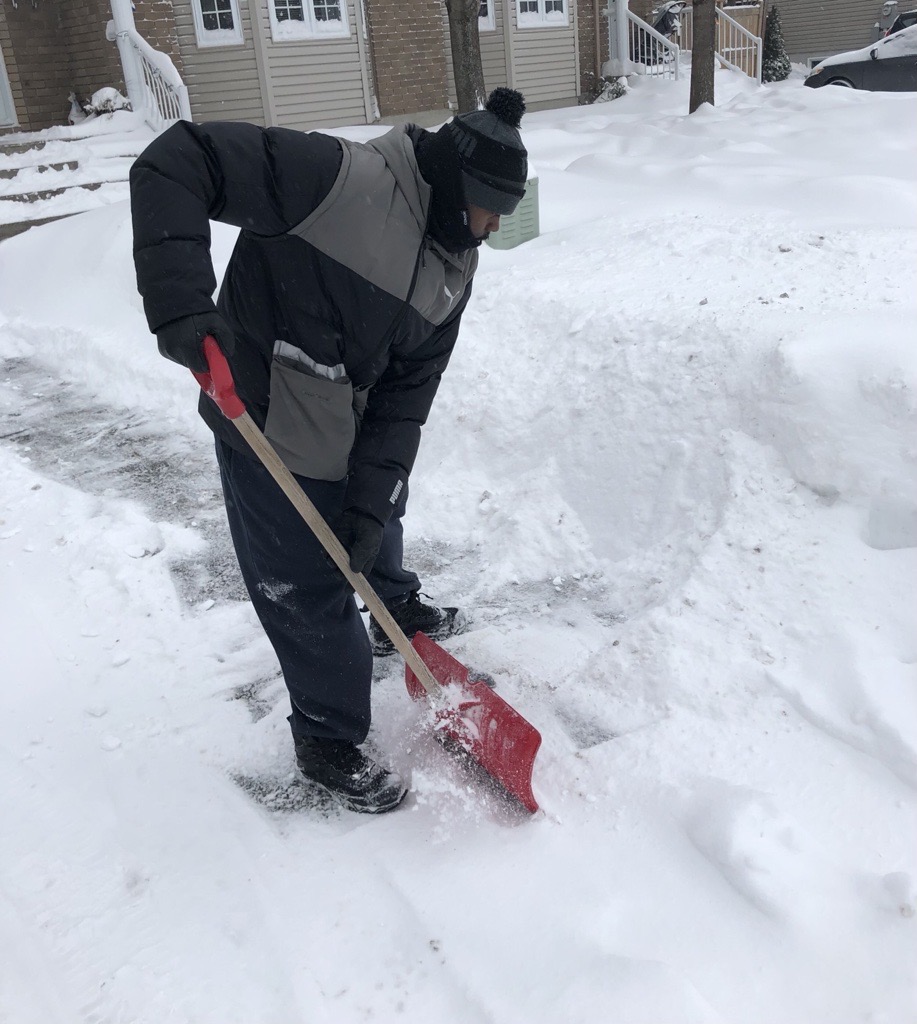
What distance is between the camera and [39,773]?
2438 mm

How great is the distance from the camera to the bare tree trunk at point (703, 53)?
34.5 feet

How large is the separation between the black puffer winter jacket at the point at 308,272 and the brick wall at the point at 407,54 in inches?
487

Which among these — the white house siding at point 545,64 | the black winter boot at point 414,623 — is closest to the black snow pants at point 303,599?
the black winter boot at point 414,623

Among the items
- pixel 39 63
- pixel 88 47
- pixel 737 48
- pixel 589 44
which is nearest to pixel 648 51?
pixel 589 44

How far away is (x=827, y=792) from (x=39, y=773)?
2.18 m

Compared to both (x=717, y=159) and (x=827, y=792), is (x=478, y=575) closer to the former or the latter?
(x=827, y=792)

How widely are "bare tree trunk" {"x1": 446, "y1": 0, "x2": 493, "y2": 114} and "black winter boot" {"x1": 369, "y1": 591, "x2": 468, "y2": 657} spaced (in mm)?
7958

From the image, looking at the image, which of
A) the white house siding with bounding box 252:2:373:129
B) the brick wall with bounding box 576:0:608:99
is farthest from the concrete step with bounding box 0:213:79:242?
the brick wall with bounding box 576:0:608:99

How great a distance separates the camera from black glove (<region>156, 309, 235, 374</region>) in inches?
69.5

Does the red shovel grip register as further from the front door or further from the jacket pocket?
the front door

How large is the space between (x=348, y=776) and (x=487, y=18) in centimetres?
1534

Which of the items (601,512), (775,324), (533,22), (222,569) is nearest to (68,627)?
(222,569)

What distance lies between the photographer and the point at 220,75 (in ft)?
37.8

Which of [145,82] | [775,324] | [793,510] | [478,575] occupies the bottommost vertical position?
[478,575]
